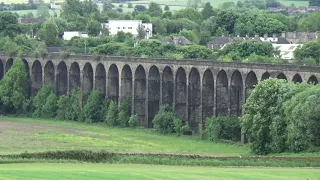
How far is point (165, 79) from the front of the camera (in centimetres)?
11538

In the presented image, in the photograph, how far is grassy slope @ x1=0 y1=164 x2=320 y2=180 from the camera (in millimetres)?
60594

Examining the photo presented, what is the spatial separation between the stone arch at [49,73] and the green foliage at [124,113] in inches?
666

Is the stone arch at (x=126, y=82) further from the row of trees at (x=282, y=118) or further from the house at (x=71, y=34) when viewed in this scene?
the house at (x=71, y=34)

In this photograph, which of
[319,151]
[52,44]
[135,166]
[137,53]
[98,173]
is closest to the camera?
[98,173]

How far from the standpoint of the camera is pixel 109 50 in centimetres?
14800

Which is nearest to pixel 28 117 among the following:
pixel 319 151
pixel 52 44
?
pixel 52 44

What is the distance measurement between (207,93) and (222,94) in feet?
8.17

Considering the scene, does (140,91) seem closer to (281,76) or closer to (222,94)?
(222,94)

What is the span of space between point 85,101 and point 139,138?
21.3m

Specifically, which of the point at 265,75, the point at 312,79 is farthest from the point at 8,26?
the point at 312,79

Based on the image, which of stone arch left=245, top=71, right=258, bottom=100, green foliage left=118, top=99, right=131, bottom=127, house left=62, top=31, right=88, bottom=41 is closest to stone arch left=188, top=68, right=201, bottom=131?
stone arch left=245, top=71, right=258, bottom=100

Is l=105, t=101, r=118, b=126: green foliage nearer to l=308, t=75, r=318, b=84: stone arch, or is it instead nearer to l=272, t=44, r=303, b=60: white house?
l=308, t=75, r=318, b=84: stone arch

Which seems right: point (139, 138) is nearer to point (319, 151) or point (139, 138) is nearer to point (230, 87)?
point (230, 87)

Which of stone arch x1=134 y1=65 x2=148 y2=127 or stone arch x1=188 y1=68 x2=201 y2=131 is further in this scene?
stone arch x1=134 y1=65 x2=148 y2=127
